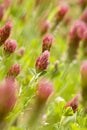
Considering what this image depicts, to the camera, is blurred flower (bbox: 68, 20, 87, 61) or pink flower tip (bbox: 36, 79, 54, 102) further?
blurred flower (bbox: 68, 20, 87, 61)

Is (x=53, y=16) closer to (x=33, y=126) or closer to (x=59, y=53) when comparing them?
(x=59, y=53)

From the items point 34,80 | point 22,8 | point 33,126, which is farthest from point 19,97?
point 22,8

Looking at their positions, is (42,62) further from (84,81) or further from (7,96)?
(7,96)

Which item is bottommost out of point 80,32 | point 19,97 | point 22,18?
point 19,97

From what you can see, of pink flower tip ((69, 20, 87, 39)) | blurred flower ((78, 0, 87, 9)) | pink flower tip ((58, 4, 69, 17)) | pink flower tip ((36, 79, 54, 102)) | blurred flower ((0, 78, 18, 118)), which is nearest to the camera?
blurred flower ((0, 78, 18, 118))

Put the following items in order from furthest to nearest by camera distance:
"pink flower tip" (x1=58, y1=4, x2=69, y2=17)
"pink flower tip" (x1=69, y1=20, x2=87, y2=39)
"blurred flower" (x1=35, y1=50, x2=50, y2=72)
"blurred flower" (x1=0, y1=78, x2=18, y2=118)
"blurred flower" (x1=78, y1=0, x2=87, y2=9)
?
"blurred flower" (x1=78, y1=0, x2=87, y2=9) < "pink flower tip" (x1=58, y1=4, x2=69, y2=17) < "pink flower tip" (x1=69, y1=20, x2=87, y2=39) < "blurred flower" (x1=35, y1=50, x2=50, y2=72) < "blurred flower" (x1=0, y1=78, x2=18, y2=118)

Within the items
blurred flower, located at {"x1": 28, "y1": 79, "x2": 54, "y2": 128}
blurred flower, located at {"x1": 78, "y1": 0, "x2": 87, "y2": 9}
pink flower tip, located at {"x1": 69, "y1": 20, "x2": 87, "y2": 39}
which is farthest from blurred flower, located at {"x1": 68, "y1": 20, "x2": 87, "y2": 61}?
blurred flower, located at {"x1": 28, "y1": 79, "x2": 54, "y2": 128}

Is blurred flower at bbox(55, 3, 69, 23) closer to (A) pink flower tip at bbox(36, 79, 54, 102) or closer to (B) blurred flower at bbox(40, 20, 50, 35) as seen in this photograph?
(B) blurred flower at bbox(40, 20, 50, 35)
